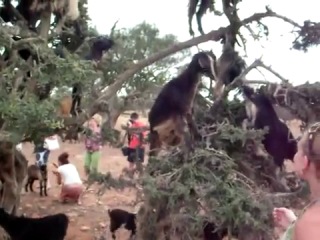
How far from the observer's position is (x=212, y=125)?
372cm

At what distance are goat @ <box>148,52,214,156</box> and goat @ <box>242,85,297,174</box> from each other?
1.46 feet

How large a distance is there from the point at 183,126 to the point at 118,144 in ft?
3.33

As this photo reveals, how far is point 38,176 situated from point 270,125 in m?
5.35

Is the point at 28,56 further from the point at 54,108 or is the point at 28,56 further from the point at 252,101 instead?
the point at 252,101

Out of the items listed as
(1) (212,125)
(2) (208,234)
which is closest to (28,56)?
(1) (212,125)

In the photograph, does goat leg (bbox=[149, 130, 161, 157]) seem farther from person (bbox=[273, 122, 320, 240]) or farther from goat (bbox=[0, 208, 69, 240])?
person (bbox=[273, 122, 320, 240])

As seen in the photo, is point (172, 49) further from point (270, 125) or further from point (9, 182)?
point (9, 182)

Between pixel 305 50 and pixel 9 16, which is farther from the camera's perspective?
pixel 9 16

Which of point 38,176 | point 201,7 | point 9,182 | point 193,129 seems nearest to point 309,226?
point 193,129

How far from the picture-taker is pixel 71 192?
8445 millimetres

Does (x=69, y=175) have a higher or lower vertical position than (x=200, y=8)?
lower

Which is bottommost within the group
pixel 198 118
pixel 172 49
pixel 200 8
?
pixel 198 118

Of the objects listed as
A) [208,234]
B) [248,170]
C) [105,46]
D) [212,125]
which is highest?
[105,46]

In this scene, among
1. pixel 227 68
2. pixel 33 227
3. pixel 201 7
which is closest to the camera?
pixel 227 68
